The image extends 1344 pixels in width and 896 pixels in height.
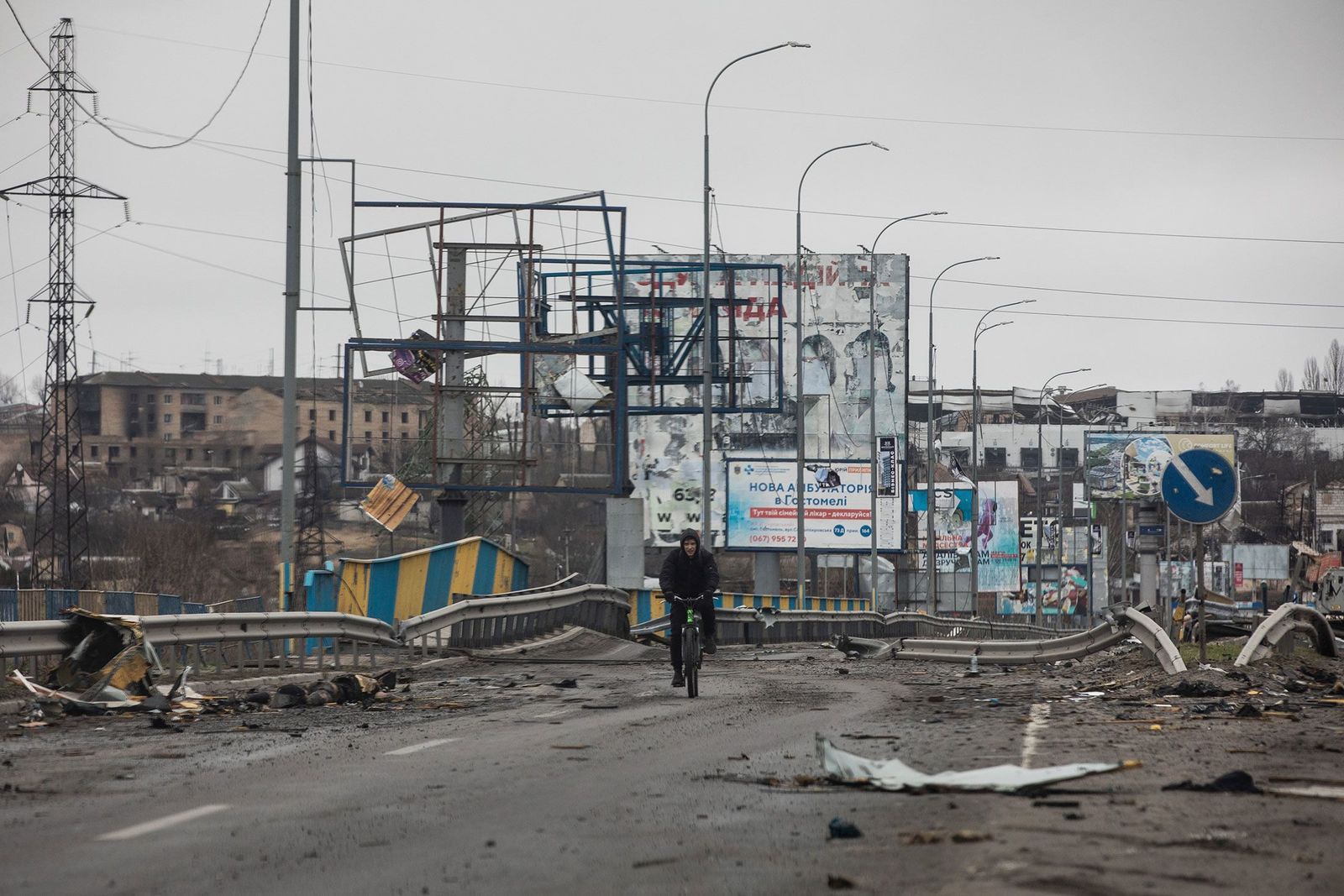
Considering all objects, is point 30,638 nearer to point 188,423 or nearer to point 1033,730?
point 1033,730

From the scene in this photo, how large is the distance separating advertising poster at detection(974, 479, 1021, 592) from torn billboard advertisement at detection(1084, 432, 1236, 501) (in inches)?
291

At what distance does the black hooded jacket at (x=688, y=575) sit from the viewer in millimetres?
17750

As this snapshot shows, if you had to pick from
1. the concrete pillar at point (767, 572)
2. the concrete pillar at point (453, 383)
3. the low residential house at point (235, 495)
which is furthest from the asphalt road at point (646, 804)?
the low residential house at point (235, 495)

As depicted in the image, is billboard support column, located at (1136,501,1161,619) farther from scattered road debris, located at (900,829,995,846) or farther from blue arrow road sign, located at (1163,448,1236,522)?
scattered road debris, located at (900,829,995,846)

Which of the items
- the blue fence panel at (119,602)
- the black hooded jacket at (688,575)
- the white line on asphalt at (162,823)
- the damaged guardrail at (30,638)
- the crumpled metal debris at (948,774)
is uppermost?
the black hooded jacket at (688,575)

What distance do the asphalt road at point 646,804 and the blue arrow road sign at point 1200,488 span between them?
2.98 meters

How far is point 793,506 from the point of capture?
7206 centimetres

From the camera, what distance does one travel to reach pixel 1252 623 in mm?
22562

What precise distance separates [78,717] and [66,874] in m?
7.71

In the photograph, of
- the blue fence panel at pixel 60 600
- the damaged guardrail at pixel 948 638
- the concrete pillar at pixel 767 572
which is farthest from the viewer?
the concrete pillar at pixel 767 572

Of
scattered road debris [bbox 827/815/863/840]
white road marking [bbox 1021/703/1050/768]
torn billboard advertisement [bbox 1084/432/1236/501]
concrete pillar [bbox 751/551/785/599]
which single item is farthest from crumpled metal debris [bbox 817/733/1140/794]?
torn billboard advertisement [bbox 1084/432/1236/501]

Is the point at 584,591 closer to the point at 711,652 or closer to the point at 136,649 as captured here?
the point at 711,652

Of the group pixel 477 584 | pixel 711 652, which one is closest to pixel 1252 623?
pixel 711 652

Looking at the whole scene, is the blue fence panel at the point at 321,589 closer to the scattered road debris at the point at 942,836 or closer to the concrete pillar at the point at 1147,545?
the concrete pillar at the point at 1147,545
